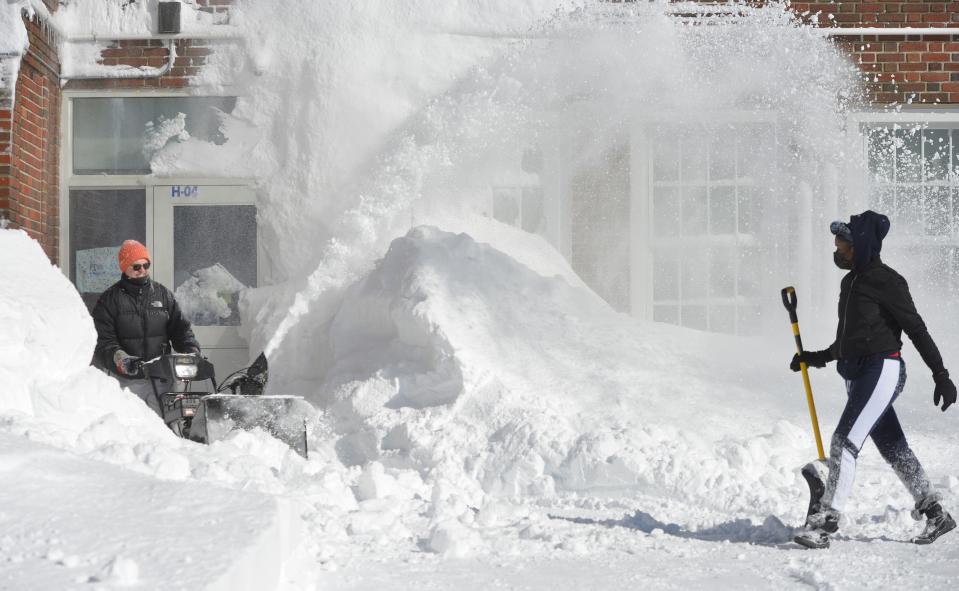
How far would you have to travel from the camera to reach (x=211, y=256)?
934 centimetres

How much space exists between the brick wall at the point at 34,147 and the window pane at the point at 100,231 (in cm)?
19

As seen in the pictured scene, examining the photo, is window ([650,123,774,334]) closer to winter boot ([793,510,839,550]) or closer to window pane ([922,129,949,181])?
window pane ([922,129,949,181])

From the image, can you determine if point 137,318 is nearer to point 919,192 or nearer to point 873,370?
point 873,370

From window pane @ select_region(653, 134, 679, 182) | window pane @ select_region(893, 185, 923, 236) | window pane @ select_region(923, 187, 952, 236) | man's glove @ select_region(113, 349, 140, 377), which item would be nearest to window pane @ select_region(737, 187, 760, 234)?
window pane @ select_region(653, 134, 679, 182)

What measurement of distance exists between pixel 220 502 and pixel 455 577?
40.7 inches

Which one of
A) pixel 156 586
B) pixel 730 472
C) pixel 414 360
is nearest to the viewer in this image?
pixel 156 586

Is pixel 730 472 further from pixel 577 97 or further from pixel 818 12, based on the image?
pixel 818 12

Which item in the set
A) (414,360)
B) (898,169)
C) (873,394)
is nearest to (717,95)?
(898,169)

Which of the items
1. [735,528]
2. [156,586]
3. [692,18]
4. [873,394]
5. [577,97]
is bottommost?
[735,528]

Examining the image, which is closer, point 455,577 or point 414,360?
point 455,577

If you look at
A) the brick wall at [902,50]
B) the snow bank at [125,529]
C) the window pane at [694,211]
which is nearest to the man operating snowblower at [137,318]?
the snow bank at [125,529]

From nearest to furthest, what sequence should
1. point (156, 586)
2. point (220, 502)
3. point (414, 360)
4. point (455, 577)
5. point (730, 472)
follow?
point (156, 586), point (220, 502), point (455, 577), point (730, 472), point (414, 360)

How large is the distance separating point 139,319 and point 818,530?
4.50 meters

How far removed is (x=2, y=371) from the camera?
5051mm
